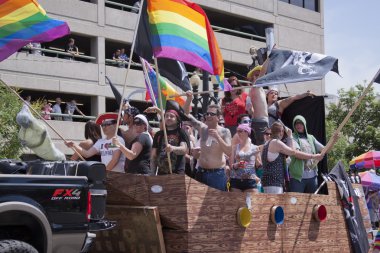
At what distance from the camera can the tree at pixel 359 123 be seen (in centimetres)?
3922

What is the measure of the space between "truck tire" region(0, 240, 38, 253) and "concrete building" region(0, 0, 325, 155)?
2203cm

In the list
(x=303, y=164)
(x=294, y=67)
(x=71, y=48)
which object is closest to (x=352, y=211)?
(x=303, y=164)

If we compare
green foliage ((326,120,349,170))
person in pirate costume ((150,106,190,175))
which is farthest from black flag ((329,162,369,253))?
green foliage ((326,120,349,170))

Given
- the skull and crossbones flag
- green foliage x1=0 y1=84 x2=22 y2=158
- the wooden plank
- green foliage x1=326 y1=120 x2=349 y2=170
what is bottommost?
the wooden plank

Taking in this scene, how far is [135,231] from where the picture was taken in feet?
24.6

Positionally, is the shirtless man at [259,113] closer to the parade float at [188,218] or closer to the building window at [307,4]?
the parade float at [188,218]

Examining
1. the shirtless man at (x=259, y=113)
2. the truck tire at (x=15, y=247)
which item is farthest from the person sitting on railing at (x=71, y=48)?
the truck tire at (x=15, y=247)

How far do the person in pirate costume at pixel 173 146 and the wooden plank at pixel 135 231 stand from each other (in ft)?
3.37

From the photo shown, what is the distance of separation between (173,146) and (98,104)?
24433mm

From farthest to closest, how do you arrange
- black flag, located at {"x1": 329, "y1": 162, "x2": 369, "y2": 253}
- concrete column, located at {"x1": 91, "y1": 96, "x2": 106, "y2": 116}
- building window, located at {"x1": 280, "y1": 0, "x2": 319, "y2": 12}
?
building window, located at {"x1": 280, "y1": 0, "x2": 319, "y2": 12} < concrete column, located at {"x1": 91, "y1": 96, "x2": 106, "y2": 116} < black flag, located at {"x1": 329, "y1": 162, "x2": 369, "y2": 253}

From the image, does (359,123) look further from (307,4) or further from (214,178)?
(214,178)

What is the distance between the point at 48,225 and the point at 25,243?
0.26 m

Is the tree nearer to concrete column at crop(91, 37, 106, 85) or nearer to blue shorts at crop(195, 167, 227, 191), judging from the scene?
concrete column at crop(91, 37, 106, 85)

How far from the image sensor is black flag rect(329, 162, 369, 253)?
986 centimetres
